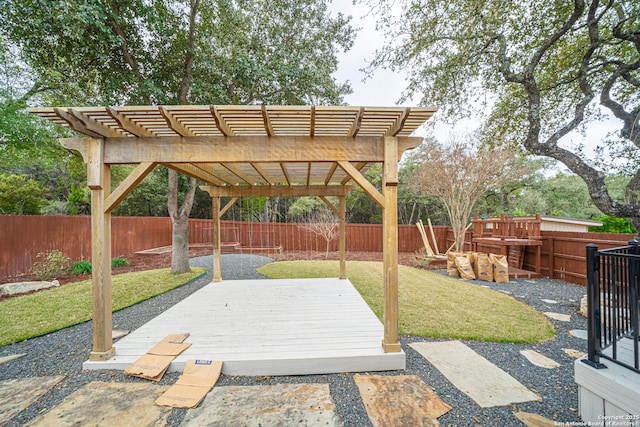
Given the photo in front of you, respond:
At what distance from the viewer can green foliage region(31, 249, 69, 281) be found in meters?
6.49

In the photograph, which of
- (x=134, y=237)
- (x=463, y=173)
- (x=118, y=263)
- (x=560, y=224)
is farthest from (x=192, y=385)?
(x=560, y=224)

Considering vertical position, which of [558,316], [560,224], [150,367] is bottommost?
[558,316]

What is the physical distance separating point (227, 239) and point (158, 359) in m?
11.0

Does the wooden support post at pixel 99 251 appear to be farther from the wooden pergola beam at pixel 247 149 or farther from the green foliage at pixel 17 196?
the green foliage at pixel 17 196

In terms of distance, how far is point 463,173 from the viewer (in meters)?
9.27

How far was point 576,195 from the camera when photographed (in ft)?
51.5

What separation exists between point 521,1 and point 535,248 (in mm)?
6077

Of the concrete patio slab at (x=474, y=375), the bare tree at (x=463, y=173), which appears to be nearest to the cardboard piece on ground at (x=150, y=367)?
the concrete patio slab at (x=474, y=375)

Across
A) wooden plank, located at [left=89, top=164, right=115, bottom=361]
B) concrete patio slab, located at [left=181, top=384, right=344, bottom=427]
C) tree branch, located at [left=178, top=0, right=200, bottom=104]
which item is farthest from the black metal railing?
tree branch, located at [left=178, top=0, right=200, bottom=104]

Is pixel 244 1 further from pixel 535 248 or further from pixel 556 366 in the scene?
pixel 535 248

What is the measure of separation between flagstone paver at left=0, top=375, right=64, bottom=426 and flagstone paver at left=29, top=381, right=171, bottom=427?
0.97 feet

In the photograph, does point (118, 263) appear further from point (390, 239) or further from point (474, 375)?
point (474, 375)

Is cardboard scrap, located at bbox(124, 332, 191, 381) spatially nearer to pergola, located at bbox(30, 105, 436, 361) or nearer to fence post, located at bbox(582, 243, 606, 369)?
pergola, located at bbox(30, 105, 436, 361)

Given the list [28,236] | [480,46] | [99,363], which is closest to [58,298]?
[28,236]
